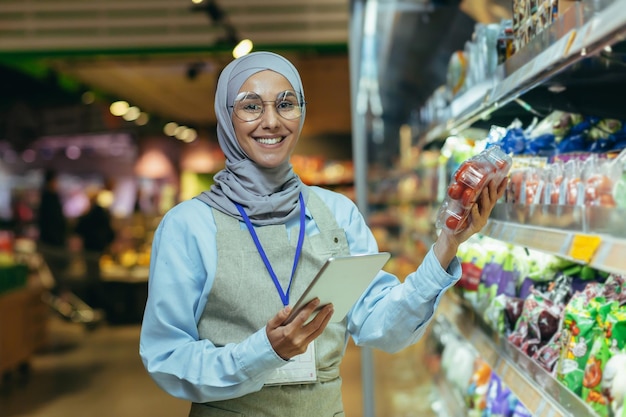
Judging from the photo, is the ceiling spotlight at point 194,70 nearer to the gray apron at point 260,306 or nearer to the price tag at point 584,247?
the gray apron at point 260,306

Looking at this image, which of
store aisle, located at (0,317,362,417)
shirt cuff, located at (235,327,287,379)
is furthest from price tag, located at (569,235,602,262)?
store aisle, located at (0,317,362,417)

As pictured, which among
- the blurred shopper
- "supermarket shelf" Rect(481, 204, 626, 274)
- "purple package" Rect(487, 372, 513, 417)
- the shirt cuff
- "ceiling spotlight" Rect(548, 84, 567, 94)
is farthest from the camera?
the blurred shopper

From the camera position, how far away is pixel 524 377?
73.3 inches

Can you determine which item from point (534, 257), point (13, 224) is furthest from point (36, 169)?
point (534, 257)

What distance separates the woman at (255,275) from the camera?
1598 millimetres

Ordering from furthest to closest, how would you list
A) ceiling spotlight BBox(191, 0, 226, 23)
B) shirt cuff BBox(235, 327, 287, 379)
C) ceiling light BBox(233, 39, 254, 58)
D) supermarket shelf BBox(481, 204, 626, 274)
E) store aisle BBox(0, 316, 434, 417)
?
ceiling light BBox(233, 39, 254, 58), ceiling spotlight BBox(191, 0, 226, 23), store aisle BBox(0, 316, 434, 417), shirt cuff BBox(235, 327, 287, 379), supermarket shelf BBox(481, 204, 626, 274)

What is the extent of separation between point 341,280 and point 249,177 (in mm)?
460

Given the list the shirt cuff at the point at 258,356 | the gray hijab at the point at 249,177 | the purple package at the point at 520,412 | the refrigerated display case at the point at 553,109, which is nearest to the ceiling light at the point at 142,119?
the refrigerated display case at the point at 553,109

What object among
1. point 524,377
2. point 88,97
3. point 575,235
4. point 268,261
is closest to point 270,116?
point 268,261

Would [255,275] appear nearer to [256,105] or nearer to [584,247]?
[256,105]

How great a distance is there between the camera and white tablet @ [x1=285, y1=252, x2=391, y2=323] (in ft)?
4.33

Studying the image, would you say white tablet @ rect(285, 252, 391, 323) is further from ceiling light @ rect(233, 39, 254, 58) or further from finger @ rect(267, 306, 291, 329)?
ceiling light @ rect(233, 39, 254, 58)

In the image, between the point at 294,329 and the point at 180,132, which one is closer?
the point at 294,329

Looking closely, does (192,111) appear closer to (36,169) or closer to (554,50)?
(36,169)
